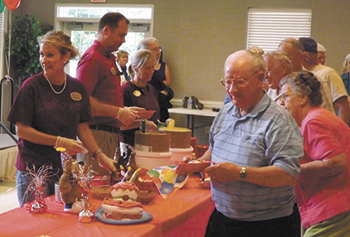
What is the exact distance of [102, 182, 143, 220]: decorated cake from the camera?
6.48 feet

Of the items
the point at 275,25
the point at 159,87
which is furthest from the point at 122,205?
the point at 275,25

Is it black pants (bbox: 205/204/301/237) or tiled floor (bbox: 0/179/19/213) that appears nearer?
black pants (bbox: 205/204/301/237)

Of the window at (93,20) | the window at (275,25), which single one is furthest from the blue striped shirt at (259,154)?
the window at (93,20)

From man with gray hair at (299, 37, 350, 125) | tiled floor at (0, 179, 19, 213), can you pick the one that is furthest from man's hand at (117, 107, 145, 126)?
tiled floor at (0, 179, 19, 213)

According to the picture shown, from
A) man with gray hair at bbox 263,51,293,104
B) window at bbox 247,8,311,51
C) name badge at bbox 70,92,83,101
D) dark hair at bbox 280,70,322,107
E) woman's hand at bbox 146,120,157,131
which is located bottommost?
woman's hand at bbox 146,120,157,131

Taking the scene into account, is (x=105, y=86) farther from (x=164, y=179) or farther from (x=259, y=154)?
(x=259, y=154)

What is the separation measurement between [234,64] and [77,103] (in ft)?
3.27

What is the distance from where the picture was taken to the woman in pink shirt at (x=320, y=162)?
2.27 meters

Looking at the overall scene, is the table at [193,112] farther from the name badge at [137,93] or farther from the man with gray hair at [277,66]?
the man with gray hair at [277,66]

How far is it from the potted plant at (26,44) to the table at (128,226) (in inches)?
248

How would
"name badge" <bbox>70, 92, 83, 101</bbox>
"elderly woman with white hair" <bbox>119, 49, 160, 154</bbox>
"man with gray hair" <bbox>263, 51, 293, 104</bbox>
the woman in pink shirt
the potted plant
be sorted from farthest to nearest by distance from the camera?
the potted plant
"elderly woman with white hair" <bbox>119, 49, 160, 154</bbox>
"man with gray hair" <bbox>263, 51, 293, 104</bbox>
"name badge" <bbox>70, 92, 83, 101</bbox>
the woman in pink shirt

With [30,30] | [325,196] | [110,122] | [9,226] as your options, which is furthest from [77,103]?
[30,30]

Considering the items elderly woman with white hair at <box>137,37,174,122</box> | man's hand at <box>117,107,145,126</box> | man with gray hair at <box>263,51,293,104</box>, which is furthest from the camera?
elderly woman with white hair at <box>137,37,174,122</box>

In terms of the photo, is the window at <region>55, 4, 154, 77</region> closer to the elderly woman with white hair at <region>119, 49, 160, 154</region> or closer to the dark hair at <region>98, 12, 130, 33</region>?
the elderly woman with white hair at <region>119, 49, 160, 154</region>
